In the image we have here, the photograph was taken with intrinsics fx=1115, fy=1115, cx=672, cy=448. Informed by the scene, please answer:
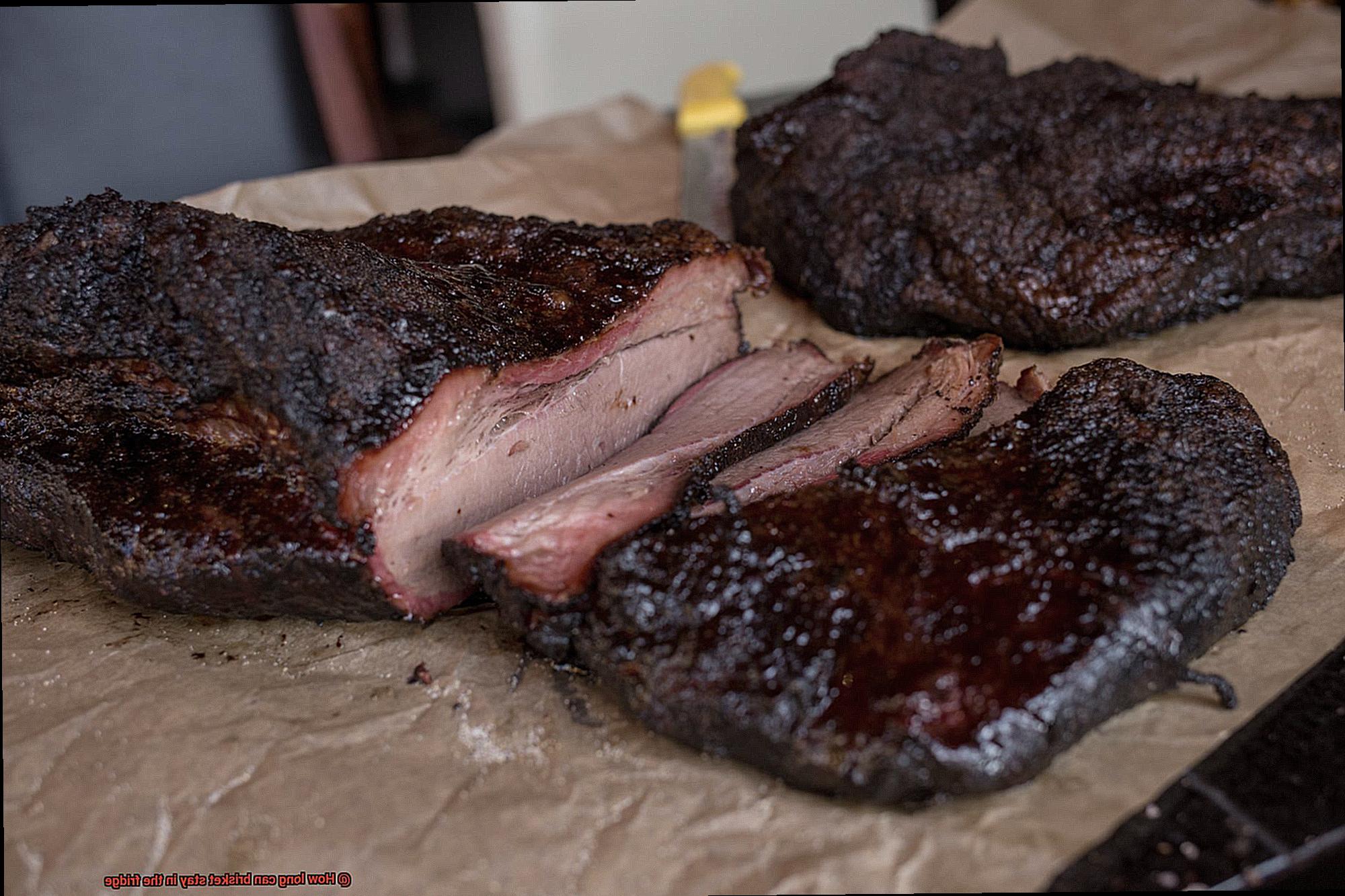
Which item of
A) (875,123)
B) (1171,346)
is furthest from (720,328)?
(1171,346)

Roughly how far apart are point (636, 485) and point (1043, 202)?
2.03 m

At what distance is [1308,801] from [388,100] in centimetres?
868

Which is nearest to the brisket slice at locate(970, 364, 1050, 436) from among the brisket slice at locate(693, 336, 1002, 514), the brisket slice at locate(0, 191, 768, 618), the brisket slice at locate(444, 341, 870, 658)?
the brisket slice at locate(693, 336, 1002, 514)

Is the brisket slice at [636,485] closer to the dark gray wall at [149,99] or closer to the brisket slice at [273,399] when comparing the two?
the brisket slice at [273,399]

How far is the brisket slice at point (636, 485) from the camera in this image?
2.56m

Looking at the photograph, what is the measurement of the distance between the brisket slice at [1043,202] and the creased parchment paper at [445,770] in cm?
87

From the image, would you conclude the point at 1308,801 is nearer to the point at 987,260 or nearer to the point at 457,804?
the point at 457,804

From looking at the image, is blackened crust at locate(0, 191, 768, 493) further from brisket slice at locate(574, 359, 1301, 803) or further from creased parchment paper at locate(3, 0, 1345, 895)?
brisket slice at locate(574, 359, 1301, 803)

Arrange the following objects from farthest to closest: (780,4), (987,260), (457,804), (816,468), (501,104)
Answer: (780,4) → (501,104) → (987,260) → (816,468) → (457,804)

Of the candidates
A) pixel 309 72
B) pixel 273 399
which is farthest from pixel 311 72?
pixel 273 399

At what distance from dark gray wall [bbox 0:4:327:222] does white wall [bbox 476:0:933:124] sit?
121 centimetres

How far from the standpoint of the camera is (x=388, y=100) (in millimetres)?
9211

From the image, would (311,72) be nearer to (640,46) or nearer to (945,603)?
(640,46)

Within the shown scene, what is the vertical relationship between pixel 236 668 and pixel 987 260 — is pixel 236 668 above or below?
below
